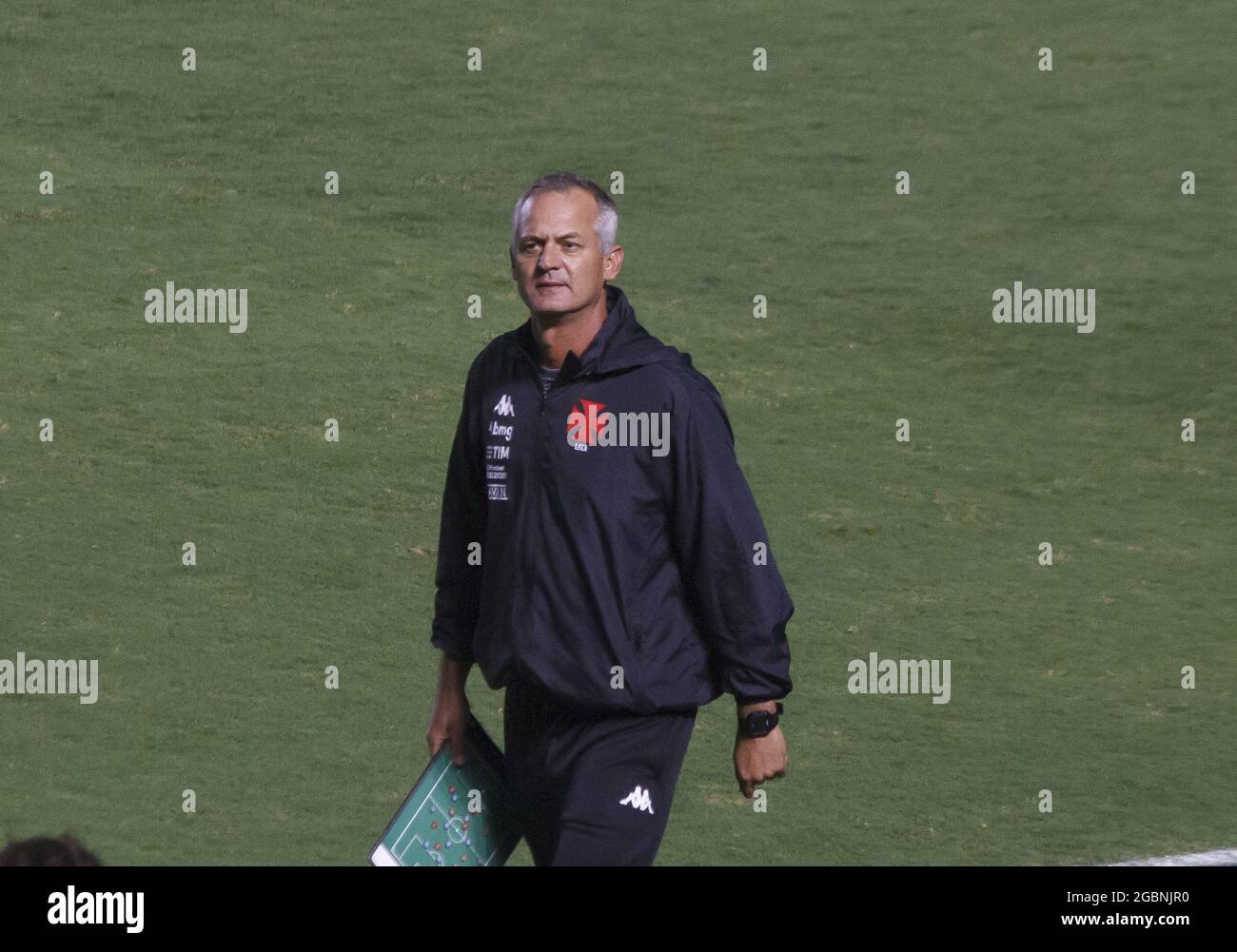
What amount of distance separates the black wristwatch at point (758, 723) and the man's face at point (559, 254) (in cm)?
93

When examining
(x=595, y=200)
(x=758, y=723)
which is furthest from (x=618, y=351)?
(x=758, y=723)

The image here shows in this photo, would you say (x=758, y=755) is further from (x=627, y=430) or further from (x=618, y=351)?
(x=618, y=351)

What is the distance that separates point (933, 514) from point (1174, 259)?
14.2 feet

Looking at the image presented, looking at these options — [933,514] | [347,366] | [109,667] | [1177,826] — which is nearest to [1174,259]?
[933,514]

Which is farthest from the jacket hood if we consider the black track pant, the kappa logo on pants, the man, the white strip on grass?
the white strip on grass

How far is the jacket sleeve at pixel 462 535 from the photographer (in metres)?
4.56

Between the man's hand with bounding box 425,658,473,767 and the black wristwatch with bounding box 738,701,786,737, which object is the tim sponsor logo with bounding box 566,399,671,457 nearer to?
the black wristwatch with bounding box 738,701,786,737

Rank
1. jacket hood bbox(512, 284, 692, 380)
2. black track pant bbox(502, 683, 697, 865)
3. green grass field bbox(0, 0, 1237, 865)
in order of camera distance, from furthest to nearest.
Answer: green grass field bbox(0, 0, 1237, 865), jacket hood bbox(512, 284, 692, 380), black track pant bbox(502, 683, 697, 865)

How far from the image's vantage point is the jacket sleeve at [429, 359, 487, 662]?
4562 millimetres

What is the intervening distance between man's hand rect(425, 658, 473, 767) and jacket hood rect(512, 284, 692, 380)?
76 centimetres

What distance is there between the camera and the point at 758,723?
431 cm

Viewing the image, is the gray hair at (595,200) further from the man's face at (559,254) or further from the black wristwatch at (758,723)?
the black wristwatch at (758,723)

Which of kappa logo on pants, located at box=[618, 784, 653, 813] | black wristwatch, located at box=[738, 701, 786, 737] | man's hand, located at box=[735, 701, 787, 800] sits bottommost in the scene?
kappa logo on pants, located at box=[618, 784, 653, 813]

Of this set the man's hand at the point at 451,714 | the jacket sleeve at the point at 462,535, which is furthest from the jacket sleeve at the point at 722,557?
the man's hand at the point at 451,714
